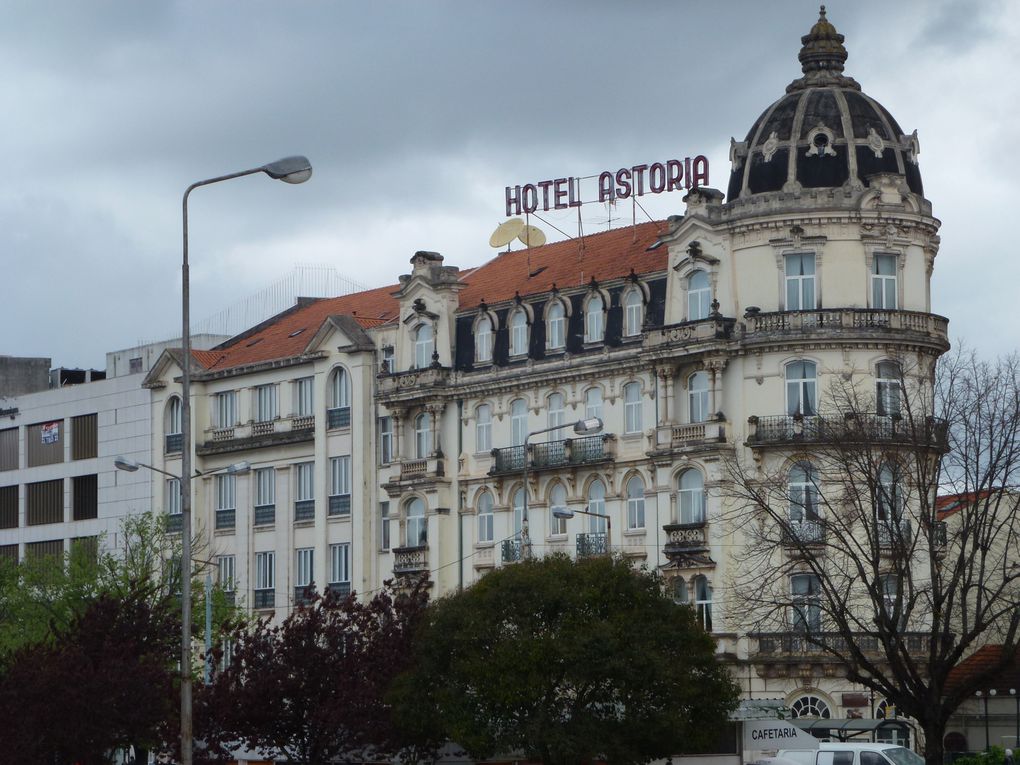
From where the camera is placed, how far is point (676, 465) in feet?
272

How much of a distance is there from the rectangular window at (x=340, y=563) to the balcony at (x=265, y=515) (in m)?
4.77

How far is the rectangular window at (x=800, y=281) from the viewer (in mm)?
81125

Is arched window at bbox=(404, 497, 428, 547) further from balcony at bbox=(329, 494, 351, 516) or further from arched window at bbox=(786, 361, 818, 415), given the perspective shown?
arched window at bbox=(786, 361, 818, 415)

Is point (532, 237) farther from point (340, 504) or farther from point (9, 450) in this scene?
point (9, 450)

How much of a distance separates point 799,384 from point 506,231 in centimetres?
2142

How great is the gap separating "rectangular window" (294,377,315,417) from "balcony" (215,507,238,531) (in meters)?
6.37

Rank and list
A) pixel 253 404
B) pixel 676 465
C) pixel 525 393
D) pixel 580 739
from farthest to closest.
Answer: pixel 253 404 < pixel 525 393 < pixel 676 465 < pixel 580 739

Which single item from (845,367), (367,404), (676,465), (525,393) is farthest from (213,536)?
(845,367)

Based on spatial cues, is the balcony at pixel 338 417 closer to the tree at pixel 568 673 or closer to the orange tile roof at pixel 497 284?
the orange tile roof at pixel 497 284

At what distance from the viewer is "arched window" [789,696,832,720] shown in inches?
3150

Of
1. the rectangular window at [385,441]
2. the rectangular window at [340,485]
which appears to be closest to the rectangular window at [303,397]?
the rectangular window at [340,485]

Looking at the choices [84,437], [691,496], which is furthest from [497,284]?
[84,437]

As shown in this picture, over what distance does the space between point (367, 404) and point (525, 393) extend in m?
9.47

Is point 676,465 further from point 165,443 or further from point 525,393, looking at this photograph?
point 165,443
